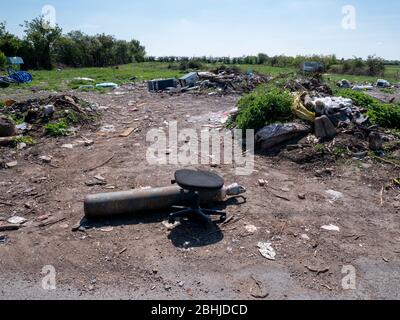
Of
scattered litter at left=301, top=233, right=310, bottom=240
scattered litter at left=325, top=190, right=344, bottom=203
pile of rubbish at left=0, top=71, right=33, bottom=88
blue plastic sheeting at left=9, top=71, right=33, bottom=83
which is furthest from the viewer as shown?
blue plastic sheeting at left=9, top=71, right=33, bottom=83

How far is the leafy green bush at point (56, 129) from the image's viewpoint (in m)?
6.52

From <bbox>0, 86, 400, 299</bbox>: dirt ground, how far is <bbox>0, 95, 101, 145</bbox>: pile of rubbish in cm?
145

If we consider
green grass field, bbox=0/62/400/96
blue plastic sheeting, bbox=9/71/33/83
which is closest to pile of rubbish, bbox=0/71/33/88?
blue plastic sheeting, bbox=9/71/33/83

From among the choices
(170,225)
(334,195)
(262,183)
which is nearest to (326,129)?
(334,195)

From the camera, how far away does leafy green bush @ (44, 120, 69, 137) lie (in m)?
6.52

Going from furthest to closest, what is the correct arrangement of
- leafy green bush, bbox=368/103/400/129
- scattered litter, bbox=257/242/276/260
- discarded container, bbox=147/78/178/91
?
discarded container, bbox=147/78/178/91, leafy green bush, bbox=368/103/400/129, scattered litter, bbox=257/242/276/260

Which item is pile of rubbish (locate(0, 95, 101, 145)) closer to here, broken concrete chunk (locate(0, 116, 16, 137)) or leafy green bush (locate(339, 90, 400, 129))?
broken concrete chunk (locate(0, 116, 16, 137))

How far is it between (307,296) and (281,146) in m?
3.58

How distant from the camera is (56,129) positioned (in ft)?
21.6

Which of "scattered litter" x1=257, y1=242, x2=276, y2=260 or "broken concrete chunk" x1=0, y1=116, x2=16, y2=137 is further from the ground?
"broken concrete chunk" x1=0, y1=116, x2=16, y2=137

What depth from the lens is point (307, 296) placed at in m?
2.58

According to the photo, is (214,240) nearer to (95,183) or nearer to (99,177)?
(95,183)

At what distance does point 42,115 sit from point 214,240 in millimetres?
5540
